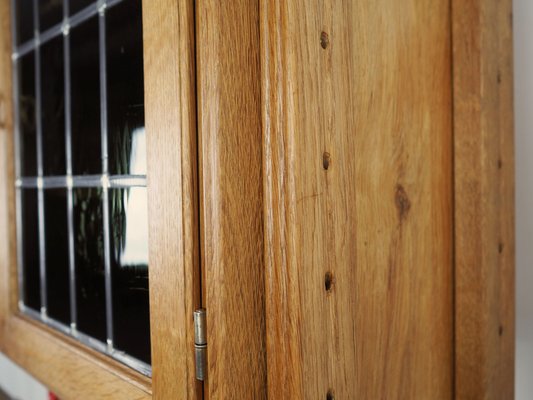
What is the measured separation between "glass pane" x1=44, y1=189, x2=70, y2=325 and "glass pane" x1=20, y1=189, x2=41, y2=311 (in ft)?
0.15

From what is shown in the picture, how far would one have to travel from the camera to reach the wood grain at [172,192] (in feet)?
1.44

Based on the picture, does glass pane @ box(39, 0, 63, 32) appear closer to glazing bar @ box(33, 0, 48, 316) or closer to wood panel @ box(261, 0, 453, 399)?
glazing bar @ box(33, 0, 48, 316)

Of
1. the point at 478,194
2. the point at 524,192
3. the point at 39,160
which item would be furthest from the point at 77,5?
the point at 524,192

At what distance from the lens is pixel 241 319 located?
422mm

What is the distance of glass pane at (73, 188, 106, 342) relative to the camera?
633mm

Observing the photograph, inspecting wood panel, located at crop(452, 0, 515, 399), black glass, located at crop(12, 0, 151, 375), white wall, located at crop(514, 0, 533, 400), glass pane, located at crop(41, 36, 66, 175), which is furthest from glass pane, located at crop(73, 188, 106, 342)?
white wall, located at crop(514, 0, 533, 400)

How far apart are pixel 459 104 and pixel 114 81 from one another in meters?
0.49

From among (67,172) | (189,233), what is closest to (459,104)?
(189,233)

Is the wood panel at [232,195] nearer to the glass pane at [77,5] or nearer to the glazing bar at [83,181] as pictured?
the glazing bar at [83,181]

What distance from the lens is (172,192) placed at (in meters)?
0.46

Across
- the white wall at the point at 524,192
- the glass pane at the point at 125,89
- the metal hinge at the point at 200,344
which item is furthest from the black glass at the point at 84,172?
the white wall at the point at 524,192

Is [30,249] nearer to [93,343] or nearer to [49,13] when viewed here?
[93,343]

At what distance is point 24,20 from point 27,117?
0.19m

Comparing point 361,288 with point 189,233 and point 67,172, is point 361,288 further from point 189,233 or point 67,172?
point 67,172
